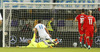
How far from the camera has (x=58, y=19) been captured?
15.3m

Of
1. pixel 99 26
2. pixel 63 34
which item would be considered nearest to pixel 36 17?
pixel 63 34

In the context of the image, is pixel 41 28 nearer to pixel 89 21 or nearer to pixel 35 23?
pixel 35 23

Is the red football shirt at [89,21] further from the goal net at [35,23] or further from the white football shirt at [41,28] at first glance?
the goal net at [35,23]

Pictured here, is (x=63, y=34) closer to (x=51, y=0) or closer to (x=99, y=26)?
(x=99, y=26)

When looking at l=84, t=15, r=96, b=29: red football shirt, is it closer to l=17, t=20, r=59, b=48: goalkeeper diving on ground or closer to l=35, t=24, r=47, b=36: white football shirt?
l=17, t=20, r=59, b=48: goalkeeper diving on ground

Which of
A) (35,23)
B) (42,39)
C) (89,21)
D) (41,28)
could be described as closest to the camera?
(89,21)

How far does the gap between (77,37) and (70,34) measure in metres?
0.39

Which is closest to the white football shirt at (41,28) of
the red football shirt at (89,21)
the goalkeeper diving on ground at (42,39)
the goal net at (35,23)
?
the goalkeeper diving on ground at (42,39)

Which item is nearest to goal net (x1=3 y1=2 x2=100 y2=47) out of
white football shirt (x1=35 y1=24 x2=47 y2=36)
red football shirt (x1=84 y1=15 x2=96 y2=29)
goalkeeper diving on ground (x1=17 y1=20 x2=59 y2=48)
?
goalkeeper diving on ground (x1=17 y1=20 x2=59 y2=48)

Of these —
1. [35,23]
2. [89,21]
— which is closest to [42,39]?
[35,23]

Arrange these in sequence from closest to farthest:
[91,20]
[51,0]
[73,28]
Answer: [91,20]
[73,28]
[51,0]

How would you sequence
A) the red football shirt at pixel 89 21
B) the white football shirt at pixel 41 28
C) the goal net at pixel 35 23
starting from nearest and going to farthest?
the red football shirt at pixel 89 21, the white football shirt at pixel 41 28, the goal net at pixel 35 23

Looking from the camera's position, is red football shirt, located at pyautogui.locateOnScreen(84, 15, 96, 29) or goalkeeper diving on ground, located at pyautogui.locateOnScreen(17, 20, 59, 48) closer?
red football shirt, located at pyautogui.locateOnScreen(84, 15, 96, 29)

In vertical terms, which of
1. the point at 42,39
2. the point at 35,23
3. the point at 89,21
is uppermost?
the point at 89,21
